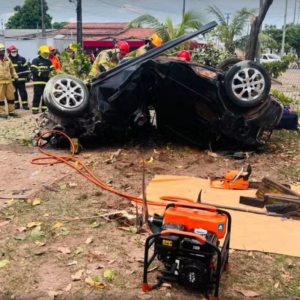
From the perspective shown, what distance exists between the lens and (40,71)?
36.9ft

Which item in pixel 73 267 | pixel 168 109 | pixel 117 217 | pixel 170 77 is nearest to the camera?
pixel 73 267

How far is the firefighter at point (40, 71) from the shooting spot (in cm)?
1128

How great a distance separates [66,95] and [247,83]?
9.31 ft

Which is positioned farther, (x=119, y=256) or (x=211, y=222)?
(x=119, y=256)

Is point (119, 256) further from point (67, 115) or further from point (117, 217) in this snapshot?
point (67, 115)

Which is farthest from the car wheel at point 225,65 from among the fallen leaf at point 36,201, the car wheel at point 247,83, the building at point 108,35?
the building at point 108,35

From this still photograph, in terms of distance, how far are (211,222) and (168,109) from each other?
443 centimetres

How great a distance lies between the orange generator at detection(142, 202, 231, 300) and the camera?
116 inches

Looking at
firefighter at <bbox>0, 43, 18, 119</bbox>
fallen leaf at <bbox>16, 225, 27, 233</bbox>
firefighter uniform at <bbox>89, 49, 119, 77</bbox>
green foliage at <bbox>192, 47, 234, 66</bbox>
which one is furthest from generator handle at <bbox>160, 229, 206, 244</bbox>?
green foliage at <bbox>192, 47, 234, 66</bbox>

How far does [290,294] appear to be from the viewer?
127 inches

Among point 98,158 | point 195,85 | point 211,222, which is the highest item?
point 195,85

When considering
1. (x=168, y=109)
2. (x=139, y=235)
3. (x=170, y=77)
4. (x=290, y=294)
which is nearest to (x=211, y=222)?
(x=290, y=294)

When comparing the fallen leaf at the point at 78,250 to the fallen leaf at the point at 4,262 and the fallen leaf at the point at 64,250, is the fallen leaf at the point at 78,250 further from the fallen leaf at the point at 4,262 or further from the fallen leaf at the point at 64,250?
the fallen leaf at the point at 4,262

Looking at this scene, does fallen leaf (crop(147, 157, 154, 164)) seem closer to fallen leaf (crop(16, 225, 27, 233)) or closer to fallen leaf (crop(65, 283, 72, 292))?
fallen leaf (crop(16, 225, 27, 233))
